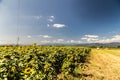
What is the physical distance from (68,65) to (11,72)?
6725 mm

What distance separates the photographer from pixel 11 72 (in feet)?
17.1

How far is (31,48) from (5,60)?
6.78m

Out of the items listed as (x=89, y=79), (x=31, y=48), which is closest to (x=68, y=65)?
(x=89, y=79)

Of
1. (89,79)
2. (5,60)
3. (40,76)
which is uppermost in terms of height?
(5,60)

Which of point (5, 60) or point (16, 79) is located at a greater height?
point (5, 60)

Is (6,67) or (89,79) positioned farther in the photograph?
(89,79)

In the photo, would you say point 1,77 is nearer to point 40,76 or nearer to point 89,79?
point 40,76

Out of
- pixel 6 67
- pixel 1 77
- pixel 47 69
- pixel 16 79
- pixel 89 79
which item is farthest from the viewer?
pixel 89 79

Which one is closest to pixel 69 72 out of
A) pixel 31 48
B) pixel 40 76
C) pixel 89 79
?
pixel 89 79

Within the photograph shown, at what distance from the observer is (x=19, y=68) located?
588cm

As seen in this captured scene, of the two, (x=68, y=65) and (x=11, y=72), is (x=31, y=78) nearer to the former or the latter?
(x=11, y=72)

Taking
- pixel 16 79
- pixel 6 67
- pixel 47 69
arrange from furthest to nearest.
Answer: pixel 47 69, pixel 16 79, pixel 6 67

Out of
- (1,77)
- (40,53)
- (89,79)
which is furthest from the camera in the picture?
(40,53)

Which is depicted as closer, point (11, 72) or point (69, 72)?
point (11, 72)
